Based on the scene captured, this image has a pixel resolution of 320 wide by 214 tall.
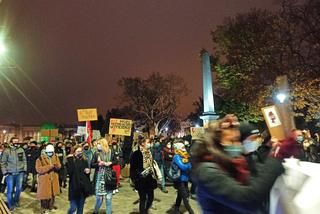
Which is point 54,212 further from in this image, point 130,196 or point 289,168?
point 289,168

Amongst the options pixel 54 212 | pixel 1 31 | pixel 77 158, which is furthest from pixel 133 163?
pixel 1 31

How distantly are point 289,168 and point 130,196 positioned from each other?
33.4ft

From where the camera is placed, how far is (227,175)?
2381 mm

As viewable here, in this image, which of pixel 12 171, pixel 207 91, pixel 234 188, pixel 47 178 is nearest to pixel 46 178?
pixel 47 178

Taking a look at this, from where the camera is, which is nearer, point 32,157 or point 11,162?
point 11,162

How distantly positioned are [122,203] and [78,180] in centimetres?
343

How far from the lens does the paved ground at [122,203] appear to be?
1006cm

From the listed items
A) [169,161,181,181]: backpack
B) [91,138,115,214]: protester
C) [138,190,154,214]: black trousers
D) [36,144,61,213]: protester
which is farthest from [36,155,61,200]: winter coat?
[169,161,181,181]: backpack

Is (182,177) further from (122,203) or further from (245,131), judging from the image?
(245,131)

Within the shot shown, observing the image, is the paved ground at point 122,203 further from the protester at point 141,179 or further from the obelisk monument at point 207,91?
the obelisk monument at point 207,91

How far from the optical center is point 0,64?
46.4ft

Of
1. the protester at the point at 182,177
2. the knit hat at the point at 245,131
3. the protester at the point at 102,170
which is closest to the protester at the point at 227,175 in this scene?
the knit hat at the point at 245,131

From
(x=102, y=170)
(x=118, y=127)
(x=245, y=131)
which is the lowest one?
(x=102, y=170)

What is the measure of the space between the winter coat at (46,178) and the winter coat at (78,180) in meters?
1.86
